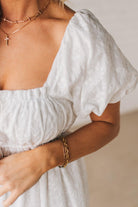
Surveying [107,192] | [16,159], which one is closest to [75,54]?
[16,159]

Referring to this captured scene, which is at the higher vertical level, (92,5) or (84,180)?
(92,5)

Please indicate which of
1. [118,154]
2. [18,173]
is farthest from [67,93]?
[118,154]

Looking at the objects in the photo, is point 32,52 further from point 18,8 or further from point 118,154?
point 118,154

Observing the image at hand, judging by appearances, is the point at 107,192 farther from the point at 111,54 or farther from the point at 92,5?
the point at 111,54

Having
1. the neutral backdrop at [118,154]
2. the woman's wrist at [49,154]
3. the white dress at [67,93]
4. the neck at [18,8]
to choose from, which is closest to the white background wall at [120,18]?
the neutral backdrop at [118,154]

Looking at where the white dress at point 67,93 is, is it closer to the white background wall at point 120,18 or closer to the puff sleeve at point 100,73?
the puff sleeve at point 100,73

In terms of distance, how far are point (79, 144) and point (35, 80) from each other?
0.23m

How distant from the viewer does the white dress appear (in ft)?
3.06

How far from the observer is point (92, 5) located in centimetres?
274

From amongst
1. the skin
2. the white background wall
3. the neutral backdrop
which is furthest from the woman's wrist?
the white background wall

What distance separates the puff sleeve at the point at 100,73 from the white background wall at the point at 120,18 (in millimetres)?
1764

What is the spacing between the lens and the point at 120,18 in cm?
291

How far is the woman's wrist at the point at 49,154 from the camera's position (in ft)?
3.06

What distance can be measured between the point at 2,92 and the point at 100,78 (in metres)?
0.28
